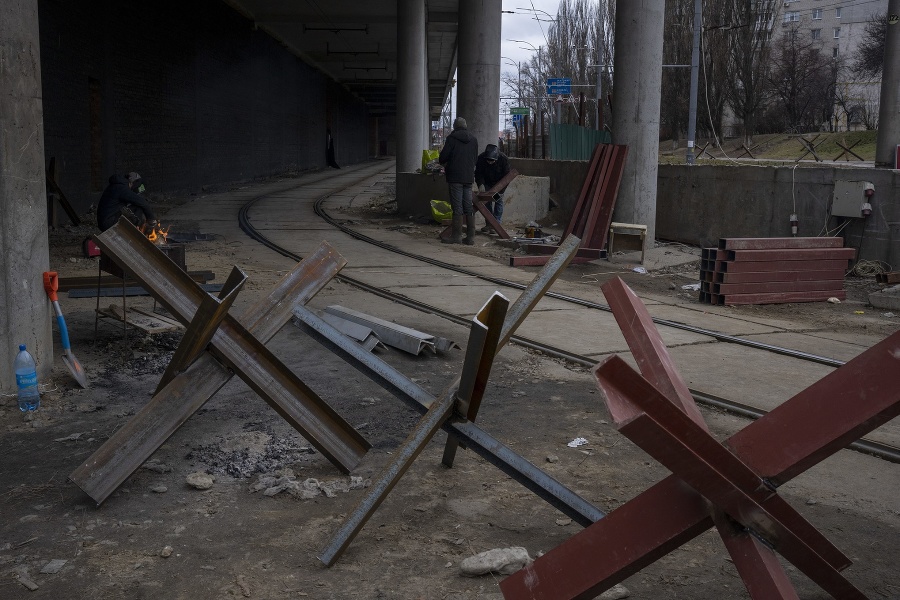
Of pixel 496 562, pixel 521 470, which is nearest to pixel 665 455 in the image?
pixel 521 470

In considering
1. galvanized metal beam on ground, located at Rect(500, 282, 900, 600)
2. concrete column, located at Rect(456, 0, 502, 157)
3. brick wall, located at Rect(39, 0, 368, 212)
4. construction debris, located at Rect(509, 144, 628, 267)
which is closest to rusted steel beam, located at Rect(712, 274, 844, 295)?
construction debris, located at Rect(509, 144, 628, 267)

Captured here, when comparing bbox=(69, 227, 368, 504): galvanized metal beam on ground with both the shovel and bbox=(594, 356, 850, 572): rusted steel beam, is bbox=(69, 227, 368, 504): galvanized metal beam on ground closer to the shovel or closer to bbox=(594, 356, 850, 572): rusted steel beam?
the shovel

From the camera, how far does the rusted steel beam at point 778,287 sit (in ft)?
32.7

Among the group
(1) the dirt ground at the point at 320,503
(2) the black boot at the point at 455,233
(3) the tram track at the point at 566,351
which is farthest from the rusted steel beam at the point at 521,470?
(2) the black boot at the point at 455,233

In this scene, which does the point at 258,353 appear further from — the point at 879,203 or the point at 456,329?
the point at 879,203

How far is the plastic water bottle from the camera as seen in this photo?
5.25 m

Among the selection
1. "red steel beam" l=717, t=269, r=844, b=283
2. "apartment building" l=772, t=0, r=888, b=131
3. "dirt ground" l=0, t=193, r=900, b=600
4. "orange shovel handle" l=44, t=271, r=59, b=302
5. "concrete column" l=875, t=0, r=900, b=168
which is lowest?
"dirt ground" l=0, t=193, r=900, b=600

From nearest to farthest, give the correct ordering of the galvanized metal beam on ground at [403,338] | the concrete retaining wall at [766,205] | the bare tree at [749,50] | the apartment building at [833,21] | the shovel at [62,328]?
the shovel at [62,328]
the galvanized metal beam on ground at [403,338]
the concrete retaining wall at [766,205]
the bare tree at [749,50]
the apartment building at [833,21]

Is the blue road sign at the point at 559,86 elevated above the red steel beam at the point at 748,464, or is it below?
above

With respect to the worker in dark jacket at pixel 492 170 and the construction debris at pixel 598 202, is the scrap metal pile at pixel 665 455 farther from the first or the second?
the worker in dark jacket at pixel 492 170

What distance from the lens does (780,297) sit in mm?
10188

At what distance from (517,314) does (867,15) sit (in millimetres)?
80172

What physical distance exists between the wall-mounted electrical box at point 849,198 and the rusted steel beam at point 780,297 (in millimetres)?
1647

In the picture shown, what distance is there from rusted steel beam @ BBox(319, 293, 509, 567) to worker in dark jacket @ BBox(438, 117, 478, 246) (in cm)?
1162
